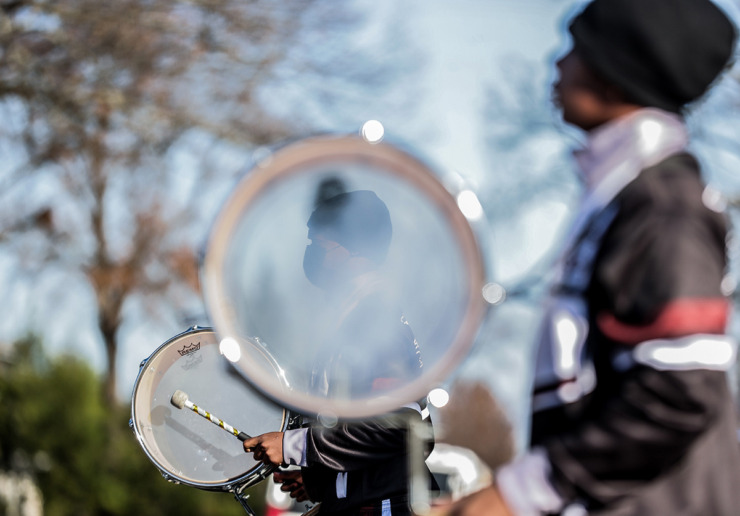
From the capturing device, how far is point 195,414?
2.97 m

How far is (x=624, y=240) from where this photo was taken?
1556 millimetres

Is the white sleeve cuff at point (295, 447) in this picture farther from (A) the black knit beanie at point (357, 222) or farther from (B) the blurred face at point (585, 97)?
(B) the blurred face at point (585, 97)

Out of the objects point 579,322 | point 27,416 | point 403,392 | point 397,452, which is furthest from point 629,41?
point 27,416

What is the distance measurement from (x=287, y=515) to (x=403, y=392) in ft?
15.7

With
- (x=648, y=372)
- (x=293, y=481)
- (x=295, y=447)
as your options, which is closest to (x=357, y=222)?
(x=295, y=447)

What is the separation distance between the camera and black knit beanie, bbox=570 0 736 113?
1620mm

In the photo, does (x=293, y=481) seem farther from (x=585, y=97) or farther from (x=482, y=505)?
(x=585, y=97)

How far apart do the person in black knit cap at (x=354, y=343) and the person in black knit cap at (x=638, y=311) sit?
402 mm

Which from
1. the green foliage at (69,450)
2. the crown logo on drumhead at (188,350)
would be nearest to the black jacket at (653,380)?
the crown logo on drumhead at (188,350)

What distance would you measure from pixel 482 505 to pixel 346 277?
797 mm

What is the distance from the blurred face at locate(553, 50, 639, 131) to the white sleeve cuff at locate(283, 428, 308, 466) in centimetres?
133

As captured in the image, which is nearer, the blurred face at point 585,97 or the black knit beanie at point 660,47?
the black knit beanie at point 660,47

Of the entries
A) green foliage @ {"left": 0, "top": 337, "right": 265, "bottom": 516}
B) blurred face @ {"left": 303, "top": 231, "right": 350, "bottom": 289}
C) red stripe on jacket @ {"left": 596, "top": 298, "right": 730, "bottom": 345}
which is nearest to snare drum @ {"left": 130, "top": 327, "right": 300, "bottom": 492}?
blurred face @ {"left": 303, "top": 231, "right": 350, "bottom": 289}

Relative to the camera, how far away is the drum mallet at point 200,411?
2840 mm
